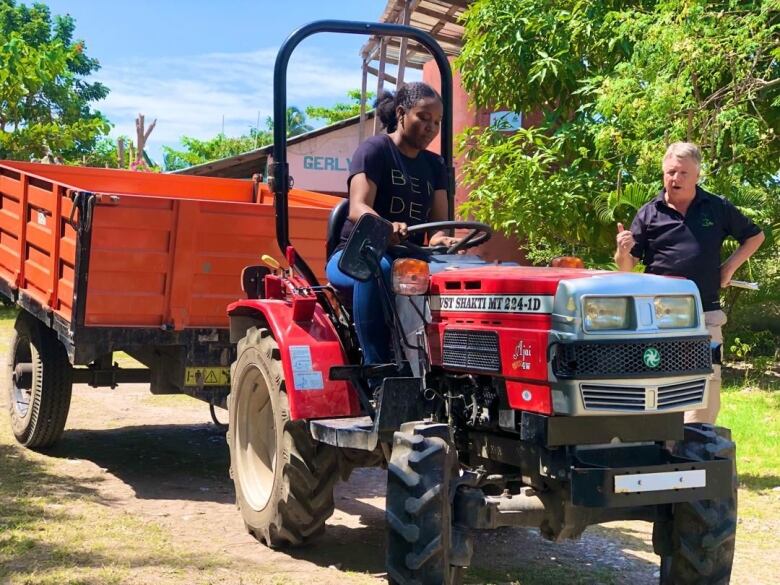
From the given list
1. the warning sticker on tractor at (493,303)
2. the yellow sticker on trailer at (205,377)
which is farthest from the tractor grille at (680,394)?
the yellow sticker on trailer at (205,377)

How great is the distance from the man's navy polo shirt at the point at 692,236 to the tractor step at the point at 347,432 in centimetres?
202

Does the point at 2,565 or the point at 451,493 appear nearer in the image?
the point at 451,493

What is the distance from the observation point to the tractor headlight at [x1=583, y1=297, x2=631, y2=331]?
369 centimetres

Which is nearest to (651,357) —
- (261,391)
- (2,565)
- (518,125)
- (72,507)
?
(261,391)

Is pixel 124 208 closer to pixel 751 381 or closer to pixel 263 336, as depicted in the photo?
pixel 263 336

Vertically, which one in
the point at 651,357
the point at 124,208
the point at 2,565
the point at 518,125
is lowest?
the point at 2,565

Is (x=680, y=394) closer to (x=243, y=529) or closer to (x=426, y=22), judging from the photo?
(x=243, y=529)

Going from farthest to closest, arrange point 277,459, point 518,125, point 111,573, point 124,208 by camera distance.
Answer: point 518,125 < point 124,208 < point 277,459 < point 111,573

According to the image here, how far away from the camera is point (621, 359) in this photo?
372 centimetres

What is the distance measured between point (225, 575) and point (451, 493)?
1.38 metres

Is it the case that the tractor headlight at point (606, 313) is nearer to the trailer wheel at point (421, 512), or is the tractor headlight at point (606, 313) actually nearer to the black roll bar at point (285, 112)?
the trailer wheel at point (421, 512)

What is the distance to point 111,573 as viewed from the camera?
182 inches

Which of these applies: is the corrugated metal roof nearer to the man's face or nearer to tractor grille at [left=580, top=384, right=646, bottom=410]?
the man's face

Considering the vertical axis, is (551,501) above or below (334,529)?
above
